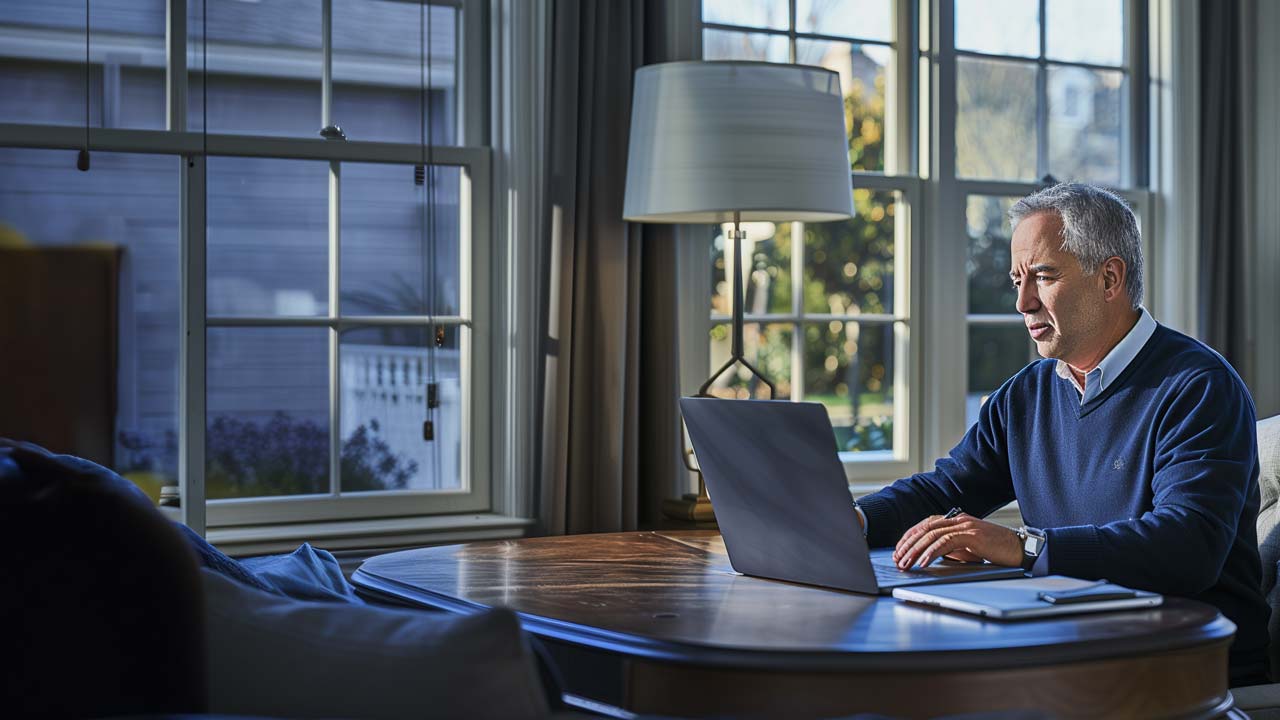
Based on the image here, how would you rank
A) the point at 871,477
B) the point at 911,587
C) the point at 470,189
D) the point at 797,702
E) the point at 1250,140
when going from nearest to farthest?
the point at 797,702 → the point at 911,587 → the point at 470,189 → the point at 871,477 → the point at 1250,140

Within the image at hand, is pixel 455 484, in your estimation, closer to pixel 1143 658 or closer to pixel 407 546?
pixel 407 546

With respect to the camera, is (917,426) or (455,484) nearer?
(455,484)

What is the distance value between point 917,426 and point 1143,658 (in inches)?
101

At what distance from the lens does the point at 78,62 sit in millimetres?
3174

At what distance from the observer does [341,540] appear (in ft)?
10.9

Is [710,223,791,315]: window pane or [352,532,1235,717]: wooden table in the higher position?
[710,223,791,315]: window pane

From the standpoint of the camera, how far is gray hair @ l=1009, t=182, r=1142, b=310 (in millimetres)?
2480

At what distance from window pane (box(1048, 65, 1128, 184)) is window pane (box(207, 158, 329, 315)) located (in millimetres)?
2356

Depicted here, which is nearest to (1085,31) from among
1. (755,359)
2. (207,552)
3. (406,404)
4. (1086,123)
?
(1086,123)

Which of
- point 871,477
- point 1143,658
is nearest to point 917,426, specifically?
point 871,477

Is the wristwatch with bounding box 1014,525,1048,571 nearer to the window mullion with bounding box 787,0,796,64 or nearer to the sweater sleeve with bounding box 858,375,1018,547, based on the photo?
the sweater sleeve with bounding box 858,375,1018,547

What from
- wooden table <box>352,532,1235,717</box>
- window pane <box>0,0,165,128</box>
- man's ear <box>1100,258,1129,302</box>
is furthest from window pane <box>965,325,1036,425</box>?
window pane <box>0,0,165,128</box>

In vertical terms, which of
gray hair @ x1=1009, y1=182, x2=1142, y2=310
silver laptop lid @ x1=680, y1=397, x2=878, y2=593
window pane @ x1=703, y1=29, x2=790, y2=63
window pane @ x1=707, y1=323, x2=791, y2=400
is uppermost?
window pane @ x1=703, y1=29, x2=790, y2=63

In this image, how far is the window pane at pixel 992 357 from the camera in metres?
4.20
